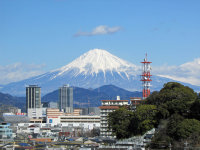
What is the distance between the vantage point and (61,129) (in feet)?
505

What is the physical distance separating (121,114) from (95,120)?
354ft

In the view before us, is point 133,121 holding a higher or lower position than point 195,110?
lower

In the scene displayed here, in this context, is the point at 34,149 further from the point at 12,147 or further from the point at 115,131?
the point at 115,131

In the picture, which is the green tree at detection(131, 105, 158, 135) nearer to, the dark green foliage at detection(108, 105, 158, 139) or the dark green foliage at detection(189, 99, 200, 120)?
the dark green foliage at detection(108, 105, 158, 139)

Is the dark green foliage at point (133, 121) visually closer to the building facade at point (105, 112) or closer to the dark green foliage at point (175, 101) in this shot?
the dark green foliage at point (175, 101)

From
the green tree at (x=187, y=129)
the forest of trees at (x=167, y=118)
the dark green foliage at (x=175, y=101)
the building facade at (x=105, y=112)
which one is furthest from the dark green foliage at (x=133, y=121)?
the building facade at (x=105, y=112)

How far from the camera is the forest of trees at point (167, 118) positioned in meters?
63.2

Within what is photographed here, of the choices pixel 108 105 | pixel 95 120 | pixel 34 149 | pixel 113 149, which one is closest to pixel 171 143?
pixel 113 149

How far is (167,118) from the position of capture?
227 feet

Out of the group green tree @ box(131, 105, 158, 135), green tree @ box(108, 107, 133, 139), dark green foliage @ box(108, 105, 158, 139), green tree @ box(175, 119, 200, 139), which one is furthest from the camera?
green tree @ box(108, 107, 133, 139)

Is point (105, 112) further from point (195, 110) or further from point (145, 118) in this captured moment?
point (195, 110)

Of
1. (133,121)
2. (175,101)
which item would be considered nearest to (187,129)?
(175,101)

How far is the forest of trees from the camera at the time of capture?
63250 millimetres

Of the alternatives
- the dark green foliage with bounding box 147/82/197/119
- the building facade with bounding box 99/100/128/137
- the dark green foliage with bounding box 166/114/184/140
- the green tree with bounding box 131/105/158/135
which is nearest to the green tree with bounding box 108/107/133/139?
the green tree with bounding box 131/105/158/135
